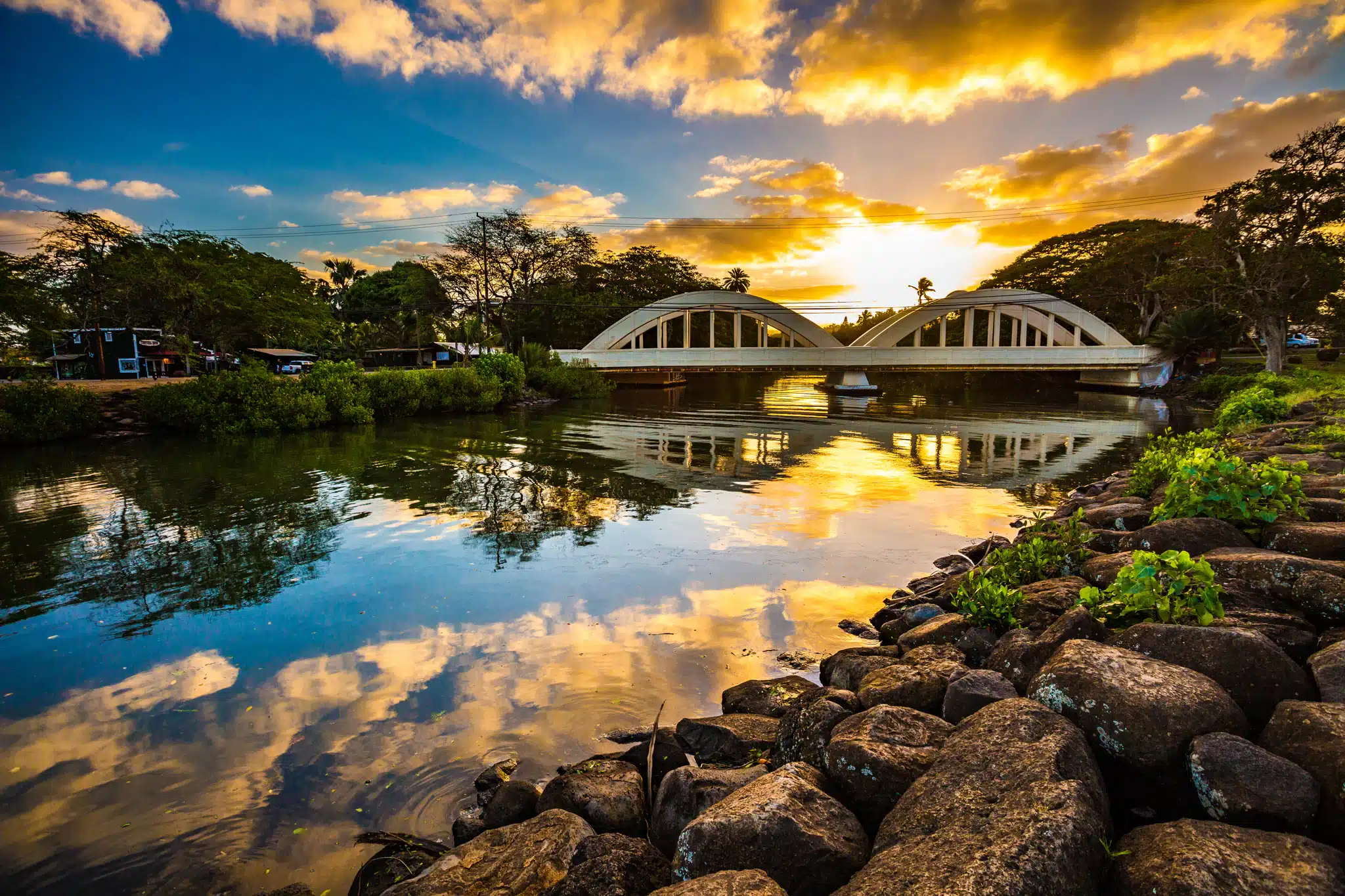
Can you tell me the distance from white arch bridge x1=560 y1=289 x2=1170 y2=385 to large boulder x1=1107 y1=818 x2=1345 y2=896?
50.4 metres

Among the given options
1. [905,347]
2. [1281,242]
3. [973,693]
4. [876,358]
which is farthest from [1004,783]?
[905,347]

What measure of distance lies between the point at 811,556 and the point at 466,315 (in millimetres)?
59898

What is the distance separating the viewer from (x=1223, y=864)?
2.47 meters

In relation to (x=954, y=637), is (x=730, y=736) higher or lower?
lower

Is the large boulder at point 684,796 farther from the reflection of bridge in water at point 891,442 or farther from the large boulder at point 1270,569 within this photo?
the reflection of bridge in water at point 891,442

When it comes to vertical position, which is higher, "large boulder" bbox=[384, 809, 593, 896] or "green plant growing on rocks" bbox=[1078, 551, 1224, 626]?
"green plant growing on rocks" bbox=[1078, 551, 1224, 626]

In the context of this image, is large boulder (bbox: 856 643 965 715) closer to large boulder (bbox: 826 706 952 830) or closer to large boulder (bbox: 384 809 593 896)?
large boulder (bbox: 826 706 952 830)

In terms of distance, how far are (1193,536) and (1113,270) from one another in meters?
65.5

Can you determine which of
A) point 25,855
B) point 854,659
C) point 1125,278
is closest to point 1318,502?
point 854,659

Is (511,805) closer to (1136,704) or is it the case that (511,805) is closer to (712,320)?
(1136,704)

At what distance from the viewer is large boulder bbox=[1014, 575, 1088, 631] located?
5.81 m

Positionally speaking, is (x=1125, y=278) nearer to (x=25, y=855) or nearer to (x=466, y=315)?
(x=466, y=315)

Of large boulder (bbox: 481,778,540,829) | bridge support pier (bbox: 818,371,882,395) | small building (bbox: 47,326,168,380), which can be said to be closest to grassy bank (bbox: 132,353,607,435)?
small building (bbox: 47,326,168,380)

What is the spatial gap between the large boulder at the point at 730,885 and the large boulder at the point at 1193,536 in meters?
4.94
